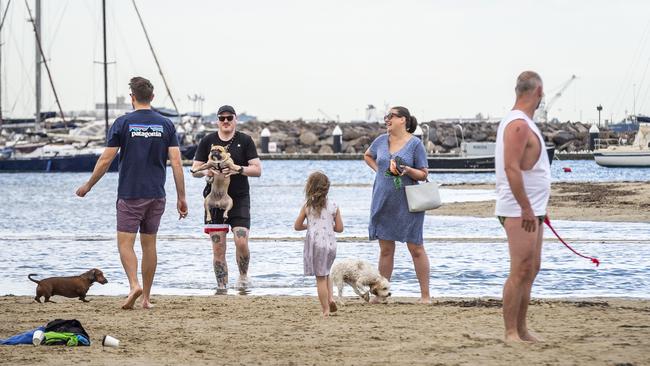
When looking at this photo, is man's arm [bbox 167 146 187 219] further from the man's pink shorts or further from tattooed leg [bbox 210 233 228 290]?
tattooed leg [bbox 210 233 228 290]

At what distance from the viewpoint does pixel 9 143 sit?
8850 cm

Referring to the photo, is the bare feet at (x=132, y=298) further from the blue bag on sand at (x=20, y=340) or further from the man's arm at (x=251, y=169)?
the blue bag on sand at (x=20, y=340)

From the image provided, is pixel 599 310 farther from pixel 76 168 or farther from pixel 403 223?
pixel 76 168

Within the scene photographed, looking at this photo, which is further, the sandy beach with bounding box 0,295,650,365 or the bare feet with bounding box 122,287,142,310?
the bare feet with bounding box 122,287,142,310

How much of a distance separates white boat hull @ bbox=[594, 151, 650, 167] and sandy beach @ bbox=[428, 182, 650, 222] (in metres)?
33.1

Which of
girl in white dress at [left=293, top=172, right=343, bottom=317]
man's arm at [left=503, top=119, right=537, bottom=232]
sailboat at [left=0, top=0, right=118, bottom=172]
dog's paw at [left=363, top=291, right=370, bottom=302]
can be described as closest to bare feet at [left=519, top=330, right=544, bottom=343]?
man's arm at [left=503, top=119, right=537, bottom=232]

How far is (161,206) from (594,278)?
5103 mm

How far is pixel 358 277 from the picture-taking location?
1085cm

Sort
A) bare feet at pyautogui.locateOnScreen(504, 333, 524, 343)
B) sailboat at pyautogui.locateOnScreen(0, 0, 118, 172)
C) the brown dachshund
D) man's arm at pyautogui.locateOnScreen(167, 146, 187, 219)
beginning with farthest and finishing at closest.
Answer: sailboat at pyautogui.locateOnScreen(0, 0, 118, 172), the brown dachshund, man's arm at pyautogui.locateOnScreen(167, 146, 187, 219), bare feet at pyautogui.locateOnScreen(504, 333, 524, 343)

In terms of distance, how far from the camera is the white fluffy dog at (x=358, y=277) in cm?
1080

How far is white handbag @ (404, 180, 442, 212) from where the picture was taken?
10.7 meters

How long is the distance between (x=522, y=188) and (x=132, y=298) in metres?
4.03

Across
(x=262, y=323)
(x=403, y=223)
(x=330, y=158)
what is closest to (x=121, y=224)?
(x=262, y=323)

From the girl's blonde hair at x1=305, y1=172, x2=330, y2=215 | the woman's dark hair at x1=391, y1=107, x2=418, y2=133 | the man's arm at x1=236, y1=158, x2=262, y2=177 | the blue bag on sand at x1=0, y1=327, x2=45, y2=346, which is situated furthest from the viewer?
the man's arm at x1=236, y1=158, x2=262, y2=177
